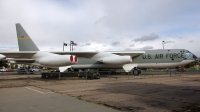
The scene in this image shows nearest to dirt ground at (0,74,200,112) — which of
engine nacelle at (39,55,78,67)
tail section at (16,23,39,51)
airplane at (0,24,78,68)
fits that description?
engine nacelle at (39,55,78,67)

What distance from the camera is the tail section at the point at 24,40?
2116 cm

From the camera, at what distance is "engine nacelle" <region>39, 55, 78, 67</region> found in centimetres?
1630

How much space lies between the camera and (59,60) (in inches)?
652

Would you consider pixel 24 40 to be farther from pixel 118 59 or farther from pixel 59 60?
pixel 118 59

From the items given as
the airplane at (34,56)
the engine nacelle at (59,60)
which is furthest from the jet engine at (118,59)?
the engine nacelle at (59,60)

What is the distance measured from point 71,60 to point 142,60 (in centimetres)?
1225

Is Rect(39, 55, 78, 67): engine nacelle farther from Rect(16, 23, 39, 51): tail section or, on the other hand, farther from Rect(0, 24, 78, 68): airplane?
Rect(16, 23, 39, 51): tail section

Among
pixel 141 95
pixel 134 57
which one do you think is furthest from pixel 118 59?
pixel 141 95

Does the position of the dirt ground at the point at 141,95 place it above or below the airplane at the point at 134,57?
below

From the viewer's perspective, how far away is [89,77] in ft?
64.5

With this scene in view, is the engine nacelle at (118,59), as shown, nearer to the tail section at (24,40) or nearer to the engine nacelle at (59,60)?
the engine nacelle at (59,60)

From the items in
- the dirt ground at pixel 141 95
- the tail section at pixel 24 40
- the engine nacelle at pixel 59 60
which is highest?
the tail section at pixel 24 40

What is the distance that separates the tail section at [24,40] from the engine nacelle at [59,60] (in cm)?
434

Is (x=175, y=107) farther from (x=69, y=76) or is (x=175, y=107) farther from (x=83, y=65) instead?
(x=83, y=65)
